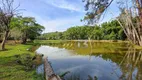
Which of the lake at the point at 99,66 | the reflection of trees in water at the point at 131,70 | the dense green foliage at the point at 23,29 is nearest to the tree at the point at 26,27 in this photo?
the dense green foliage at the point at 23,29

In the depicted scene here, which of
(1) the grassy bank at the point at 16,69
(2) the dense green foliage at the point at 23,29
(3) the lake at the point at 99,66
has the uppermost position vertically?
(2) the dense green foliage at the point at 23,29

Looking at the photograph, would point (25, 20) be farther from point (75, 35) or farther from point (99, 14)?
point (75, 35)

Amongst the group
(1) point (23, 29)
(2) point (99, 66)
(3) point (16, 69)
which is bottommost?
(2) point (99, 66)

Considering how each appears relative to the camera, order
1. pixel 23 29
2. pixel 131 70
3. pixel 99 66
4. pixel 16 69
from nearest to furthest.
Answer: pixel 16 69, pixel 131 70, pixel 99 66, pixel 23 29

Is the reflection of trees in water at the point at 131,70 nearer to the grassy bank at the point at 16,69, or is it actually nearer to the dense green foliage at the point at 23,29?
the grassy bank at the point at 16,69

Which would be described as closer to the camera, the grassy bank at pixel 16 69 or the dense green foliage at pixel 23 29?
the grassy bank at pixel 16 69

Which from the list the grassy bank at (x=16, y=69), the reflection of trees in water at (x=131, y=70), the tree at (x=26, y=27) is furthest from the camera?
the tree at (x=26, y=27)

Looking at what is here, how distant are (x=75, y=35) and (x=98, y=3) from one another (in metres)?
95.3

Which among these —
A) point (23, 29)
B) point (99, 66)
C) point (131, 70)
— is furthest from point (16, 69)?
point (23, 29)

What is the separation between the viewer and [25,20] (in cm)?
4988

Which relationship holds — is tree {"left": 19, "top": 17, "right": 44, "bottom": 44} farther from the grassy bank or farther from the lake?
the grassy bank

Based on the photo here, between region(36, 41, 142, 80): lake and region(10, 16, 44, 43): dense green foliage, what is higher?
region(10, 16, 44, 43): dense green foliage

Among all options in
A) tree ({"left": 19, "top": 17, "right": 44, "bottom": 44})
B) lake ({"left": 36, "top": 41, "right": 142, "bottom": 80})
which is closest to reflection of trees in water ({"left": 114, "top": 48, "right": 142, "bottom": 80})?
lake ({"left": 36, "top": 41, "right": 142, "bottom": 80})

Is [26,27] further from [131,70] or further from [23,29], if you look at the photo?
[131,70]
